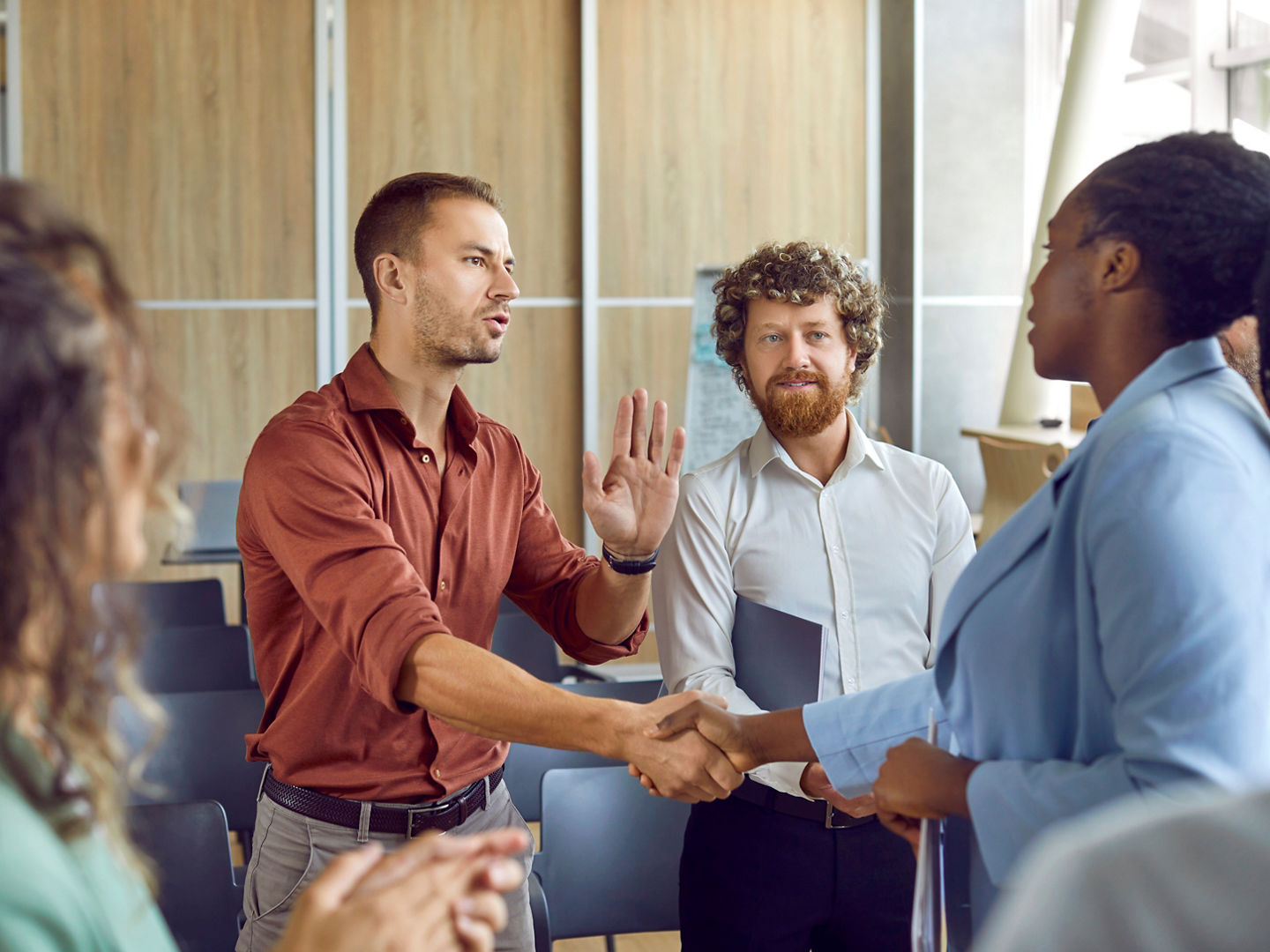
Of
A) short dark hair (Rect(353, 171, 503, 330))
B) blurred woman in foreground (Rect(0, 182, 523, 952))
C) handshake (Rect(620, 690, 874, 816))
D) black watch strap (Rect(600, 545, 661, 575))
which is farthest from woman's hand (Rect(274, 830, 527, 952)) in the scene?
short dark hair (Rect(353, 171, 503, 330))

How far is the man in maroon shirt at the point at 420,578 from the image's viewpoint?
5.22 ft

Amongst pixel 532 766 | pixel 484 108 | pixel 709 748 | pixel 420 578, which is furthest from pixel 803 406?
pixel 484 108

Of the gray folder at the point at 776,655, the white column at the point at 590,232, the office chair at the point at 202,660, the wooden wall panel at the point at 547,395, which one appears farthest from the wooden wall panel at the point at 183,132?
the gray folder at the point at 776,655

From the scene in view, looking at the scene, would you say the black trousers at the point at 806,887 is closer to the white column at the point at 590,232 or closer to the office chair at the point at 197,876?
the office chair at the point at 197,876

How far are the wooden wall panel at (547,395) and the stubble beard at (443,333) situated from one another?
3.82 meters

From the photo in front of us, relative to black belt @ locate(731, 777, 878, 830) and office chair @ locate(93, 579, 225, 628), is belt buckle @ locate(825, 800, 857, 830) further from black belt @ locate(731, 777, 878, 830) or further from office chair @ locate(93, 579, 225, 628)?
office chair @ locate(93, 579, 225, 628)

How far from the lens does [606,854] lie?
7.59ft

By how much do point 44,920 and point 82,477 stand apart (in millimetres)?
283

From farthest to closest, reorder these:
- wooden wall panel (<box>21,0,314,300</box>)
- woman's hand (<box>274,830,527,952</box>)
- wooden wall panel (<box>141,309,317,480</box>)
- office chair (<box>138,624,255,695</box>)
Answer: wooden wall panel (<box>141,309,317,480</box>) < wooden wall panel (<box>21,0,314,300</box>) < office chair (<box>138,624,255,695</box>) < woman's hand (<box>274,830,527,952</box>)

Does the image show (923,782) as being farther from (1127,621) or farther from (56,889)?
(56,889)

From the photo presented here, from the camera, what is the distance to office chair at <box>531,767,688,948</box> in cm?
229

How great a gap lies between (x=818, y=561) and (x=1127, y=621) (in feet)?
2.98

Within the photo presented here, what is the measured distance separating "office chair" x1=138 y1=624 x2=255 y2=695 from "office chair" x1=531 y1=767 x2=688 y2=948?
4.20 feet

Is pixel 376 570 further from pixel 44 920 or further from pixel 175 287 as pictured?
pixel 175 287
